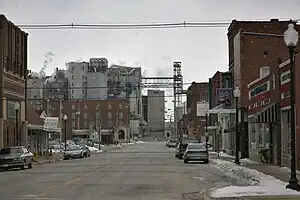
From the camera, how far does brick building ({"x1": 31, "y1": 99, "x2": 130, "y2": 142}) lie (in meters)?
159

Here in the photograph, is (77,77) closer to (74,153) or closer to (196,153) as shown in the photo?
(74,153)

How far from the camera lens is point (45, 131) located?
2977 inches

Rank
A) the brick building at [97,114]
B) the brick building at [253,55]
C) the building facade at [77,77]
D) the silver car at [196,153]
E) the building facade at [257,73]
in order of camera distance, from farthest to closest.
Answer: the brick building at [97,114], the building facade at [77,77], the brick building at [253,55], the silver car at [196,153], the building facade at [257,73]

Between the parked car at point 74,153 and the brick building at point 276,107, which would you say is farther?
the parked car at point 74,153

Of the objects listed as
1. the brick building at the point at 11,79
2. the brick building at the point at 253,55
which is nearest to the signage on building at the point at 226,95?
the brick building at the point at 253,55

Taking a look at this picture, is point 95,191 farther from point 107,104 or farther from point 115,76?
point 107,104

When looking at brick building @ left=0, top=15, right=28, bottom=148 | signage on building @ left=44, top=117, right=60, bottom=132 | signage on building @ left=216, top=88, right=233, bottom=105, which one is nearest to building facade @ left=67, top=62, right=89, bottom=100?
signage on building @ left=44, top=117, right=60, bottom=132

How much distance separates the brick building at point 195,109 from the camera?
12188cm

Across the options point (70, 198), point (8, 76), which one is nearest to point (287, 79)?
point (70, 198)

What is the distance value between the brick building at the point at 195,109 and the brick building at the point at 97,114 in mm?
30636

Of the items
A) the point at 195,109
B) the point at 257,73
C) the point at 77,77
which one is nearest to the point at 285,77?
the point at 257,73

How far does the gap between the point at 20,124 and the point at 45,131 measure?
44.5 feet

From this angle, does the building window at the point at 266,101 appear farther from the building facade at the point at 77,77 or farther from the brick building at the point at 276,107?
the building facade at the point at 77,77

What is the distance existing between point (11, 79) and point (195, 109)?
230ft
